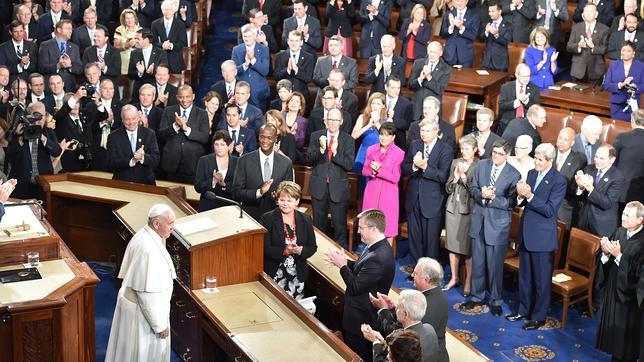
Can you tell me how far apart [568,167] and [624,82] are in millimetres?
1970

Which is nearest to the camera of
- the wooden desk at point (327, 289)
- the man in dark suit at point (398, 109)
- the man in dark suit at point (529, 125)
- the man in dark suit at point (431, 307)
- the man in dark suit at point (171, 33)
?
the man in dark suit at point (431, 307)

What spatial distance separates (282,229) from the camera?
7352mm

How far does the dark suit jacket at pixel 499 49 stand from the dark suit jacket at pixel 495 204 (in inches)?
146

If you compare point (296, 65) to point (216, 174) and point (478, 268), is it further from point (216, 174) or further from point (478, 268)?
point (478, 268)

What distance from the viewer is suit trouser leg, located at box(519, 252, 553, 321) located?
8.56m

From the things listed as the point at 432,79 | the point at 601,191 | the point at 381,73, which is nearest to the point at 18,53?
the point at 381,73

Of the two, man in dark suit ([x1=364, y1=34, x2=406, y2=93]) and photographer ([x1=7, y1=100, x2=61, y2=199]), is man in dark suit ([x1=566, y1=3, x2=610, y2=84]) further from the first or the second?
photographer ([x1=7, y1=100, x2=61, y2=199])

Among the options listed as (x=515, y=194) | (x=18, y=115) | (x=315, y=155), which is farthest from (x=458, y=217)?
(x=18, y=115)

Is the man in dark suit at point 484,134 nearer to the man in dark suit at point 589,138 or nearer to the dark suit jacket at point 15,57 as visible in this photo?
the man in dark suit at point 589,138

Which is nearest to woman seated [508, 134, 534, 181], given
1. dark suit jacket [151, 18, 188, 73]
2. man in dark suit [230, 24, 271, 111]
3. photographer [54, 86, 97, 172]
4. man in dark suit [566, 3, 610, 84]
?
man in dark suit [230, 24, 271, 111]

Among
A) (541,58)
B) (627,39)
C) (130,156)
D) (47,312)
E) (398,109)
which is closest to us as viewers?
(47,312)

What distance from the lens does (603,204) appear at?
344 inches

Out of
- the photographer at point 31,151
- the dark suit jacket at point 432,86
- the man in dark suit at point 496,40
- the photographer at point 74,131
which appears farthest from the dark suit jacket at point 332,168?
the man in dark suit at point 496,40

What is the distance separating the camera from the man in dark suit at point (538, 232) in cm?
848
